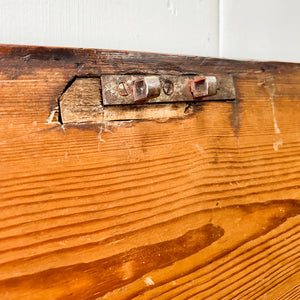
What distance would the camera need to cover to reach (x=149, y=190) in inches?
19.3

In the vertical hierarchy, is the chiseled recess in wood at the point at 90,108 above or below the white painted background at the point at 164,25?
below

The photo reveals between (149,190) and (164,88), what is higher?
(164,88)

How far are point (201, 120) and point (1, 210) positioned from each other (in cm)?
33

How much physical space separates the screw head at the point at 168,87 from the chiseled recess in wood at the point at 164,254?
0.20 m

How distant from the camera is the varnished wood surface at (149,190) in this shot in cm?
41

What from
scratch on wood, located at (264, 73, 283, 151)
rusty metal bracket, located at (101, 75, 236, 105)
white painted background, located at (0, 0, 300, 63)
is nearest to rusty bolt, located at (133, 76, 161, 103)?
rusty metal bracket, located at (101, 75, 236, 105)

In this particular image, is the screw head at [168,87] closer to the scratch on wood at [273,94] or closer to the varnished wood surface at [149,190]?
the varnished wood surface at [149,190]

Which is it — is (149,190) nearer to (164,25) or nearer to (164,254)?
(164,254)

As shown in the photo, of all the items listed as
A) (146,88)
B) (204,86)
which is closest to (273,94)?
(204,86)

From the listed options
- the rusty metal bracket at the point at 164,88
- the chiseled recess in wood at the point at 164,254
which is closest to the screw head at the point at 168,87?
the rusty metal bracket at the point at 164,88

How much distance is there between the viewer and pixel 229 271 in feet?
1.81

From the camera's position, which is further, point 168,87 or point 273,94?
point 273,94

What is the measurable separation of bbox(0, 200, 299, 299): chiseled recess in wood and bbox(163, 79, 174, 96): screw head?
202mm

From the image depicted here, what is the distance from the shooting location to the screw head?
51 cm
